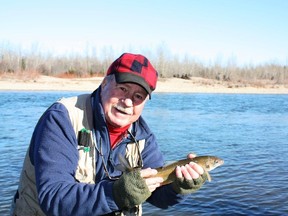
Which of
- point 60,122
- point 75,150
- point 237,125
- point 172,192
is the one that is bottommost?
point 237,125

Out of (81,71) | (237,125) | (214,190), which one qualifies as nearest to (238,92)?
(81,71)

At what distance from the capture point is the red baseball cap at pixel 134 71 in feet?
8.68

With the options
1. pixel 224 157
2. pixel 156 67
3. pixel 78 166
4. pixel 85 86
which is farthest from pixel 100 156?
pixel 156 67

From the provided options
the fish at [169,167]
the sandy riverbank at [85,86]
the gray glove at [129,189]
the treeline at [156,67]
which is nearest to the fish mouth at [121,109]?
the fish at [169,167]

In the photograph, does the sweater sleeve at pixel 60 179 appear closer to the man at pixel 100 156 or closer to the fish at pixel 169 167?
the man at pixel 100 156

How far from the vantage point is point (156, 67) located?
234 feet

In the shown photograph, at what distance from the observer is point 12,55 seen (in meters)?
72.1

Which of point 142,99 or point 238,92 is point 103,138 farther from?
point 238,92

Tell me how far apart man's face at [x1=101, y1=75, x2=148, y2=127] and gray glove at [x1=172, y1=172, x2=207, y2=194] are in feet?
1.80

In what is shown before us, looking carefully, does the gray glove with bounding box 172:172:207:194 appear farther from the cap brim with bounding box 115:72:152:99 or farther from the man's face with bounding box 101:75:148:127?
the cap brim with bounding box 115:72:152:99

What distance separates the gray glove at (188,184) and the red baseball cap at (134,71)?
0.65 meters

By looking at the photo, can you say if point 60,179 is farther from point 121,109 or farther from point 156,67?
point 156,67

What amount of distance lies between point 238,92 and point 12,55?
4049cm

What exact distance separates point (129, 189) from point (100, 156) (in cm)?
55
